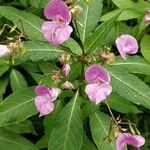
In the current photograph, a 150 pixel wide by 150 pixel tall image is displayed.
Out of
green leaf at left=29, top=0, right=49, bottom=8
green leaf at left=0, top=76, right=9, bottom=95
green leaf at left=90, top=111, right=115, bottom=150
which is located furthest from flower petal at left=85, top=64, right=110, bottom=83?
green leaf at left=29, top=0, right=49, bottom=8

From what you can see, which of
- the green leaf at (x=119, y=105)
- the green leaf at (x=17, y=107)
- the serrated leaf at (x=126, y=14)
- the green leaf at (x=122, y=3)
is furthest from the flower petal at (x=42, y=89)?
the green leaf at (x=122, y=3)

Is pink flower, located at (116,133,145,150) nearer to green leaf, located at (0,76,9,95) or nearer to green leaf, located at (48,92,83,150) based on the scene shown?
green leaf, located at (48,92,83,150)

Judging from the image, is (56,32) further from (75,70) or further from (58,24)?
(75,70)

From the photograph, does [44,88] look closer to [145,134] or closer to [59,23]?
[59,23]

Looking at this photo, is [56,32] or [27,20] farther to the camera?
[27,20]

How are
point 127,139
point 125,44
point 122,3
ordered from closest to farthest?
point 127,139 → point 125,44 → point 122,3

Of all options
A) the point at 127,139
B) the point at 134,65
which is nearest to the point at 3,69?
the point at 134,65
